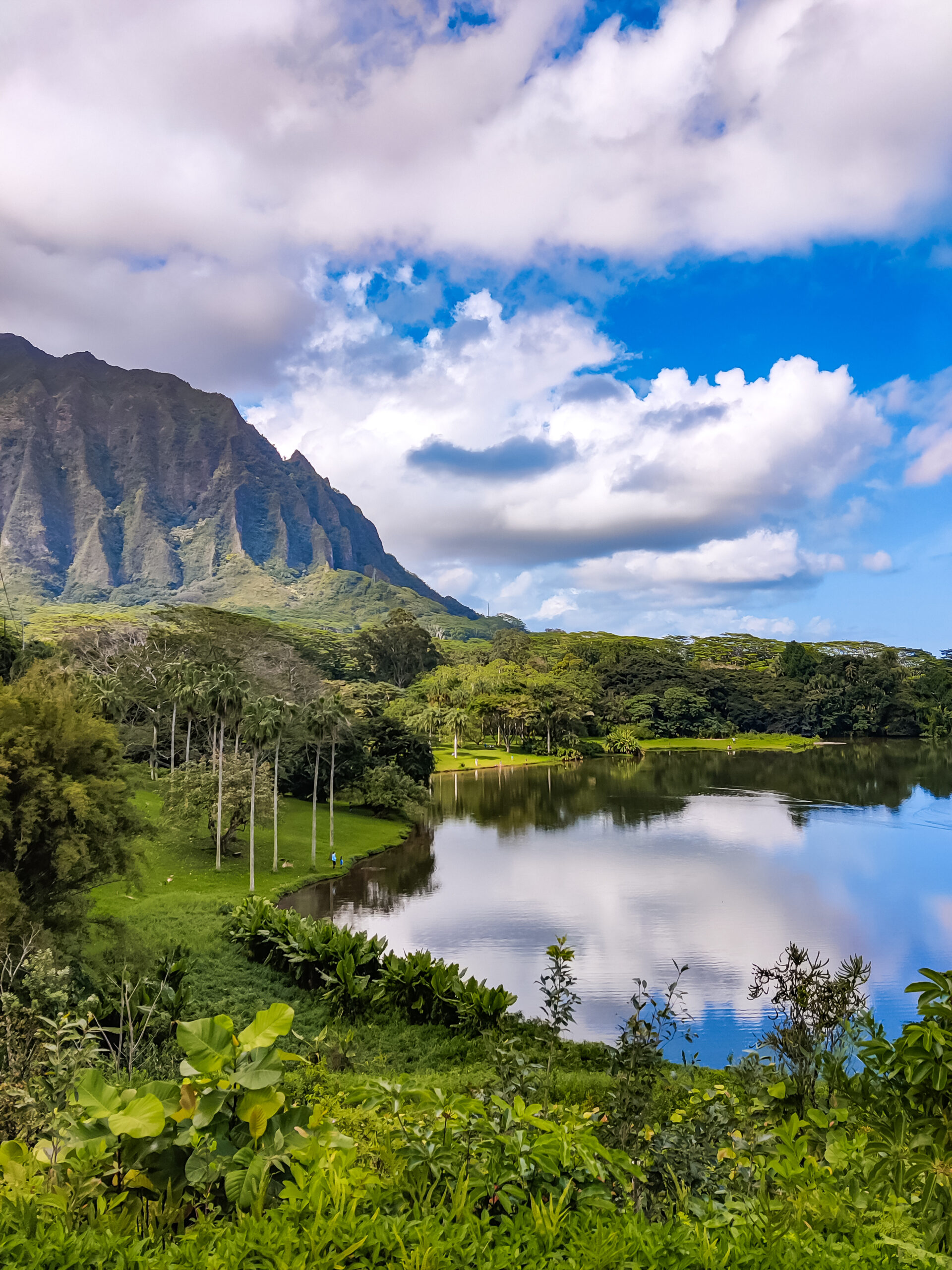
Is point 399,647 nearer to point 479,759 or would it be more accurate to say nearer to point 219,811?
point 479,759

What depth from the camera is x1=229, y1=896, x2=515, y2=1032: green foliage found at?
12242mm

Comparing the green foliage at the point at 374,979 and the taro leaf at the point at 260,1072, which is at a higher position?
the taro leaf at the point at 260,1072

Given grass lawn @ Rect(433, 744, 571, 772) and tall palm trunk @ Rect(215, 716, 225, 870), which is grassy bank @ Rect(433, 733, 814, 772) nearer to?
grass lawn @ Rect(433, 744, 571, 772)

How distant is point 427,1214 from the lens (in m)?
1.91

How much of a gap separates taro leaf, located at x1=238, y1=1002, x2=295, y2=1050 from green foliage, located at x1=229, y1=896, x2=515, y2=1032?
1063cm

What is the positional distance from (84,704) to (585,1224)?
15296 mm

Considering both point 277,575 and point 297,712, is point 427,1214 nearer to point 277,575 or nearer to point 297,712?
point 297,712

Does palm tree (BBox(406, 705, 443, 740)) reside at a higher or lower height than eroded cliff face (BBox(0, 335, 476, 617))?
lower

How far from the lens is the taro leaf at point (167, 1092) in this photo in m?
2.16

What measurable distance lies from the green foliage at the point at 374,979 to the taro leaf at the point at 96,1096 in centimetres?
1075

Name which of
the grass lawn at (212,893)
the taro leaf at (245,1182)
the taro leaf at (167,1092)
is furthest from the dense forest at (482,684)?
the taro leaf at (245,1182)

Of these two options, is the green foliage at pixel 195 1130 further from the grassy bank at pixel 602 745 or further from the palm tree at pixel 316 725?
the grassy bank at pixel 602 745

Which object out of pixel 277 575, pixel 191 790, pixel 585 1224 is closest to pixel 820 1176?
pixel 585 1224

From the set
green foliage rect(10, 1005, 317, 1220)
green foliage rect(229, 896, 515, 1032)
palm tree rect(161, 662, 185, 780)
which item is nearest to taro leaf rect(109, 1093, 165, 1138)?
green foliage rect(10, 1005, 317, 1220)
